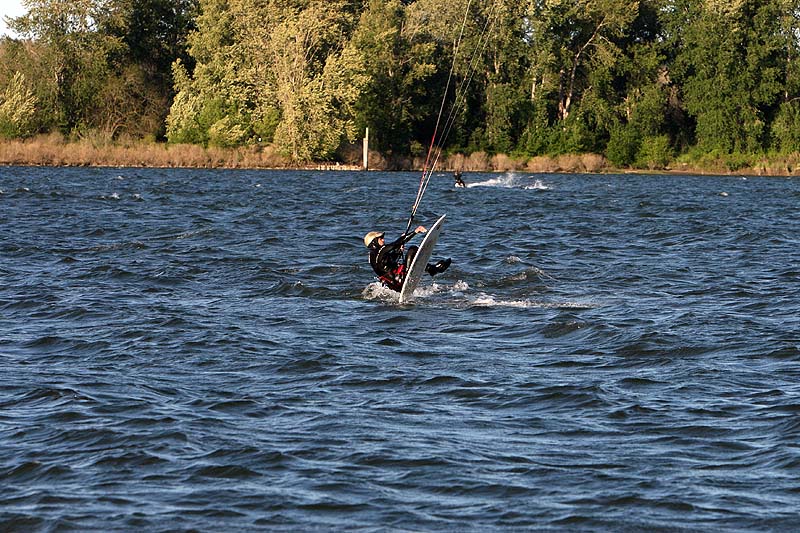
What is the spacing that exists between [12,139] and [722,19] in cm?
4635

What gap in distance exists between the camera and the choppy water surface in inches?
337

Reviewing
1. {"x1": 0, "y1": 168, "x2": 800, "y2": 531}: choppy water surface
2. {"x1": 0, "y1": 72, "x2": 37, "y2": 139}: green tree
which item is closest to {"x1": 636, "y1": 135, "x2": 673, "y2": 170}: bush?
{"x1": 0, "y1": 72, "x2": 37, "y2": 139}: green tree

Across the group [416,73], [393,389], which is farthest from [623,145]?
[393,389]

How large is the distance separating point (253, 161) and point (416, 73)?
1268cm

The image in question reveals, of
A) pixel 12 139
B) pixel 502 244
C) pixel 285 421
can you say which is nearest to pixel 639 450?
pixel 285 421

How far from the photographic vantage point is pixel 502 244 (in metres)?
27.7

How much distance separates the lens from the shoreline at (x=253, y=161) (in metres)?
70.2

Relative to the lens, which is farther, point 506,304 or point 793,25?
point 793,25

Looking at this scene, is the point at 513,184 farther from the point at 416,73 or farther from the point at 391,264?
the point at 391,264

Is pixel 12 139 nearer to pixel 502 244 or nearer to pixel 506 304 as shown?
pixel 502 244

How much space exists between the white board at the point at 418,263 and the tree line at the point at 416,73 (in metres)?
54.5

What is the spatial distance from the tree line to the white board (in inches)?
2144

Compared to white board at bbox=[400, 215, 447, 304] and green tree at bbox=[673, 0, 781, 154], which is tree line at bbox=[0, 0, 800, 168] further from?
white board at bbox=[400, 215, 447, 304]

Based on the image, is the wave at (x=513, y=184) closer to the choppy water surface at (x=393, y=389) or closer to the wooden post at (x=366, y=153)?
the wooden post at (x=366, y=153)
